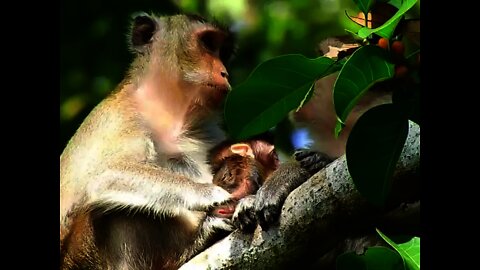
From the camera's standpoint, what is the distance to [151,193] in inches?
172

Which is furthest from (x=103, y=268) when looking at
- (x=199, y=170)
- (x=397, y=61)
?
(x=397, y=61)

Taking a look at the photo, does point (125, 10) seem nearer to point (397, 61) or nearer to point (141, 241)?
point (141, 241)

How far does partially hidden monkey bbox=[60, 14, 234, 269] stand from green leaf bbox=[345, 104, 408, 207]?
1509 millimetres

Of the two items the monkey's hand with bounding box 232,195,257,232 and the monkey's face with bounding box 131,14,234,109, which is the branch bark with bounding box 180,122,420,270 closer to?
the monkey's hand with bounding box 232,195,257,232

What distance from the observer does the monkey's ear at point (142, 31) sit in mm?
5383

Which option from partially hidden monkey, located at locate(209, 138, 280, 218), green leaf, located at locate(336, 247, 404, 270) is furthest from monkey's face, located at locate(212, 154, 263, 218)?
green leaf, located at locate(336, 247, 404, 270)

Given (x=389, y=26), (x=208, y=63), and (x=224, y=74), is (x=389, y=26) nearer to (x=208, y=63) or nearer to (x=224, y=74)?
(x=224, y=74)

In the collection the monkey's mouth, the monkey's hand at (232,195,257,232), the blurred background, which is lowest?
the blurred background

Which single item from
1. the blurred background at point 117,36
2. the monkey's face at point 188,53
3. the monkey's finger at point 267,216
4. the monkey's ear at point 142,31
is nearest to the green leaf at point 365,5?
the monkey's finger at point 267,216

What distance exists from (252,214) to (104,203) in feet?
3.29

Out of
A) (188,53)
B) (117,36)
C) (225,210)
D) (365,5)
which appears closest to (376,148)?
(365,5)

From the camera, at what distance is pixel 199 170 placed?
488 cm

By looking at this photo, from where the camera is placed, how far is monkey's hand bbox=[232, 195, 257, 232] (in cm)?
369

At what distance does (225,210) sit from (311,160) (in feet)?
1.96
